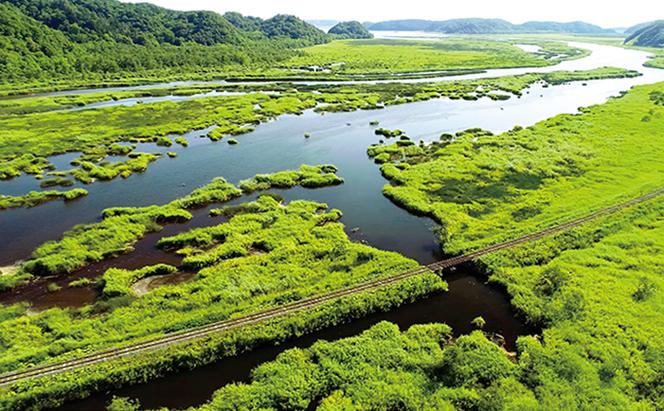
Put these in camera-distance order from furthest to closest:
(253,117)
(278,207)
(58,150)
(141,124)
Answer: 1. (253,117)
2. (141,124)
3. (58,150)
4. (278,207)

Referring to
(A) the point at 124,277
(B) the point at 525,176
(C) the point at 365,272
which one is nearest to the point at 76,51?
(A) the point at 124,277

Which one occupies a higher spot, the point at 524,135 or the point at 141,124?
the point at 141,124

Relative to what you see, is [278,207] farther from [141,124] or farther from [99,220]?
[141,124]

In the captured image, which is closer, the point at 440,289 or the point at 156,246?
the point at 440,289

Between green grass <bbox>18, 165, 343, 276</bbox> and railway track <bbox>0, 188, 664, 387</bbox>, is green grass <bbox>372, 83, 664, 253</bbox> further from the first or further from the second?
green grass <bbox>18, 165, 343, 276</bbox>

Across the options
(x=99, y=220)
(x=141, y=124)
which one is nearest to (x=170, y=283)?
(x=99, y=220)

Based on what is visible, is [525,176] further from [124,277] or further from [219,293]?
[124,277]

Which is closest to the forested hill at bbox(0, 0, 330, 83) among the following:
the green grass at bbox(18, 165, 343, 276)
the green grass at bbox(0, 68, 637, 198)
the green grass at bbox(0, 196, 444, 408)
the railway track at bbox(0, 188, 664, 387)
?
the green grass at bbox(0, 68, 637, 198)

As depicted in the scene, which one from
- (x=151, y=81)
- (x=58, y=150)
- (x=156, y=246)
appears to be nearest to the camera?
(x=156, y=246)
